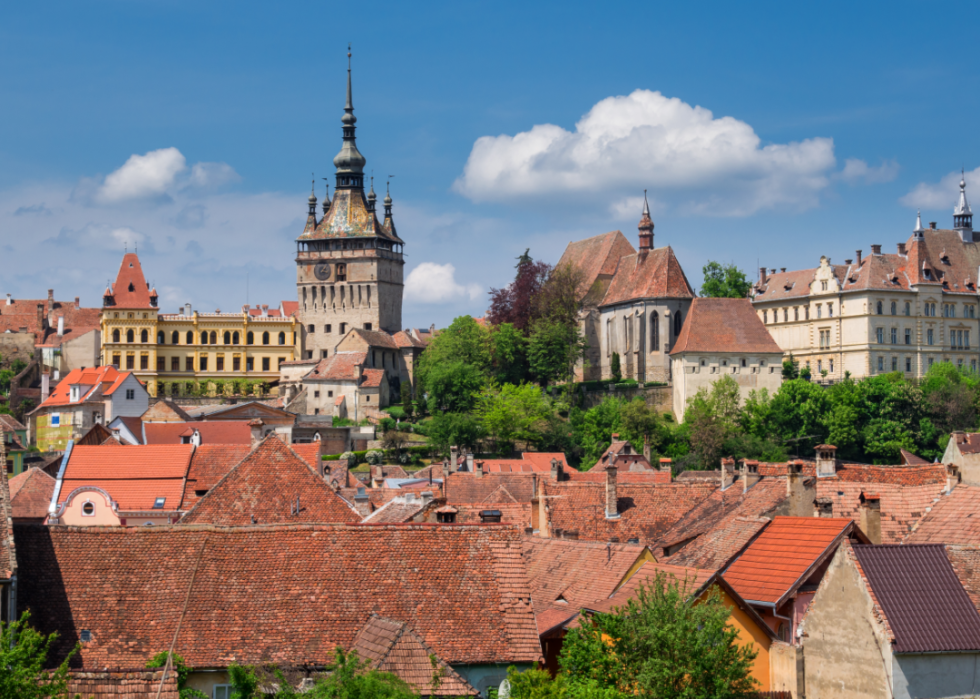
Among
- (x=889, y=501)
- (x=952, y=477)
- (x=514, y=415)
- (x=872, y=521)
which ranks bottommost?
(x=872, y=521)

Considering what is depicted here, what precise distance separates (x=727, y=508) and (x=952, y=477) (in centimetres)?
597

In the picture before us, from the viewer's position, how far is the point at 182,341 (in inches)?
4882

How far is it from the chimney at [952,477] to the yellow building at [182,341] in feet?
324

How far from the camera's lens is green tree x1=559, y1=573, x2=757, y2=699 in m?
17.2

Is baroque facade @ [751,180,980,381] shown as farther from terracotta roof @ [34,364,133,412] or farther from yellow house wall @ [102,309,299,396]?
terracotta roof @ [34,364,133,412]

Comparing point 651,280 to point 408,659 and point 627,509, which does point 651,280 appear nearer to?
point 627,509

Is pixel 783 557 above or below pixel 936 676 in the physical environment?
above

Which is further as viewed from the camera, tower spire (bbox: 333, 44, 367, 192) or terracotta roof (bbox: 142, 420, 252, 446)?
tower spire (bbox: 333, 44, 367, 192)

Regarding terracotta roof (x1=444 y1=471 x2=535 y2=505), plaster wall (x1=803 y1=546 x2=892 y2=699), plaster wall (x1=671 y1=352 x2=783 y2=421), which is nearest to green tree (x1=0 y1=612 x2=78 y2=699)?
plaster wall (x1=803 y1=546 x2=892 y2=699)

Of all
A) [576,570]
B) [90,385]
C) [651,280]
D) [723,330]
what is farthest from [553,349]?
[576,570]

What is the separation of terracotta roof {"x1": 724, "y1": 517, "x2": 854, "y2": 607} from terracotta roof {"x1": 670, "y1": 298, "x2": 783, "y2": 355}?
2818 inches

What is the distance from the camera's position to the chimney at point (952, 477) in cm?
2588

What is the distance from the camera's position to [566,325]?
102m

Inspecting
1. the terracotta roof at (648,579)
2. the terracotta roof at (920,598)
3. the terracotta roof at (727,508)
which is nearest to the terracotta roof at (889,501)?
the terracotta roof at (727,508)
